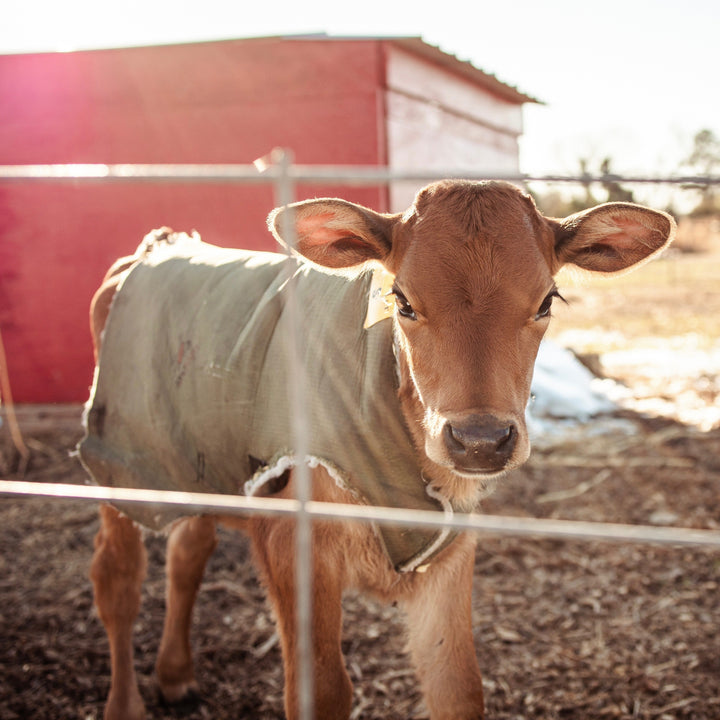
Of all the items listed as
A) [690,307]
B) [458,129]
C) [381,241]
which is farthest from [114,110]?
[690,307]

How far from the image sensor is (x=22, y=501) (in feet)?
18.0

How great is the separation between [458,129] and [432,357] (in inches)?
298

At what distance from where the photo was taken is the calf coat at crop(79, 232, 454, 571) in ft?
7.85

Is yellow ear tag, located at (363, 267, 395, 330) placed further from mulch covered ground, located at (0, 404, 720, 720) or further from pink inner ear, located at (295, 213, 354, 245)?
mulch covered ground, located at (0, 404, 720, 720)

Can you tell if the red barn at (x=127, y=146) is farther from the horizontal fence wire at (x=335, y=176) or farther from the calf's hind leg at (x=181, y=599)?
the horizontal fence wire at (x=335, y=176)

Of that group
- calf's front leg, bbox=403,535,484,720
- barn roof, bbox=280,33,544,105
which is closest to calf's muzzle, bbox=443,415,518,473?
calf's front leg, bbox=403,535,484,720

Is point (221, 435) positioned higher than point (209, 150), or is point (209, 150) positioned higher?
point (209, 150)

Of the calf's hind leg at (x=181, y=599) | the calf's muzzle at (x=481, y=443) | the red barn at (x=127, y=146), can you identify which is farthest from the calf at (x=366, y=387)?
the red barn at (x=127, y=146)

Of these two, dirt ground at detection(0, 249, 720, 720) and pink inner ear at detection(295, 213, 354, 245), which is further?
dirt ground at detection(0, 249, 720, 720)

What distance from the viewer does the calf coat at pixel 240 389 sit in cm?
239

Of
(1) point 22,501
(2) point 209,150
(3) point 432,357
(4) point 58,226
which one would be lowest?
(1) point 22,501

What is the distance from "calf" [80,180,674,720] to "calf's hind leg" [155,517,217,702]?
8.4 inches

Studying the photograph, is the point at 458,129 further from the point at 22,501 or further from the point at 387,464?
the point at 387,464

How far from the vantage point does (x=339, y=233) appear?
2.36 meters
